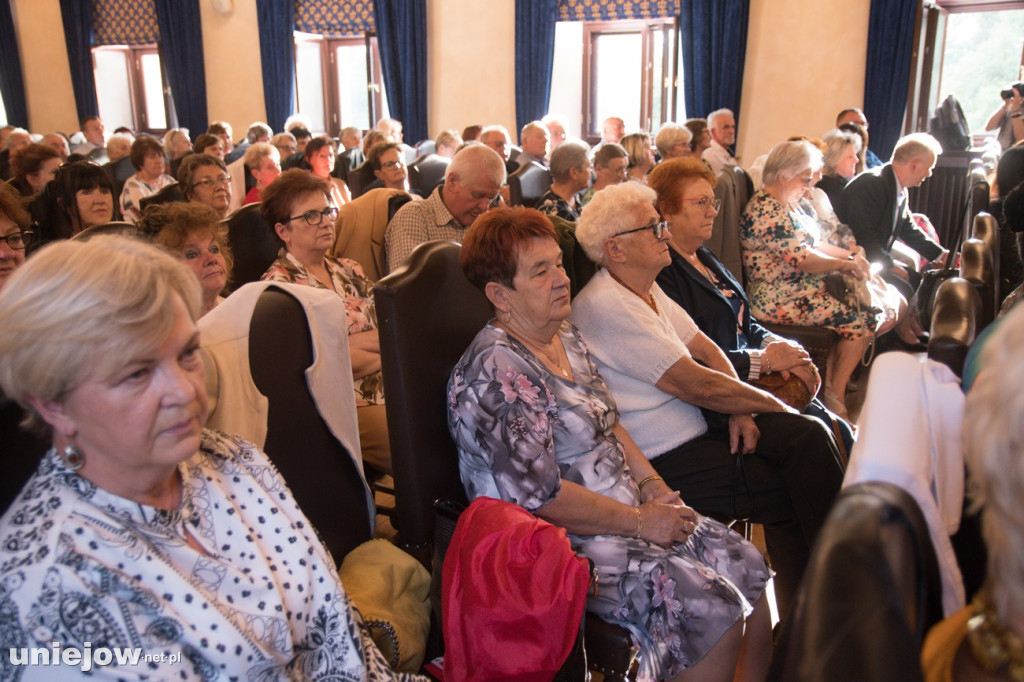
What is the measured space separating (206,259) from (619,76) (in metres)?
7.46

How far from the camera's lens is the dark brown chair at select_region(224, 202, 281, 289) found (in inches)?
107

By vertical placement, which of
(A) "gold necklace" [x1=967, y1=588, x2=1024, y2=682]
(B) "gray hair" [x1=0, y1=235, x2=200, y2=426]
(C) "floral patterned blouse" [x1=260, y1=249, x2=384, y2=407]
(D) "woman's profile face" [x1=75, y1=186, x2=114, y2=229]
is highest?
(B) "gray hair" [x1=0, y1=235, x2=200, y2=426]

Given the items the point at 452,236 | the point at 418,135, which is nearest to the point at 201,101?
the point at 418,135

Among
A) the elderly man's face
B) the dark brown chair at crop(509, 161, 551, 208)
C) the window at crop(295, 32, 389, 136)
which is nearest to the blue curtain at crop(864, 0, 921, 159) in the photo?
the elderly man's face

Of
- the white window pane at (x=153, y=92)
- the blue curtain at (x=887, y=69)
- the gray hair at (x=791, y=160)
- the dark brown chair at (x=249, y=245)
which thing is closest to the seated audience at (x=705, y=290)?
the gray hair at (x=791, y=160)

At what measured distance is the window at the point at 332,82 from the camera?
9.92 m

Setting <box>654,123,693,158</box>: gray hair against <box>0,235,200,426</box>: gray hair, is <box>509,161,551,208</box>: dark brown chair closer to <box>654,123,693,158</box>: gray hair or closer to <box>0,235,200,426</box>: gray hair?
<box>654,123,693,158</box>: gray hair

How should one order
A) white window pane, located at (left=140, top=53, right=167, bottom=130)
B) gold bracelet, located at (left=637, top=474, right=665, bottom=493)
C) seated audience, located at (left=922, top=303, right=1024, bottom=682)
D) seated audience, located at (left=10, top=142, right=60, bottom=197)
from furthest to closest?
white window pane, located at (left=140, top=53, right=167, bottom=130) < seated audience, located at (left=10, top=142, right=60, bottom=197) < gold bracelet, located at (left=637, top=474, right=665, bottom=493) < seated audience, located at (left=922, top=303, right=1024, bottom=682)

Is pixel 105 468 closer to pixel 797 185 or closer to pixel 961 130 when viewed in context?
pixel 797 185

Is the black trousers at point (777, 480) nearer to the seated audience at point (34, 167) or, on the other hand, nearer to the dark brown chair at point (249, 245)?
the dark brown chair at point (249, 245)

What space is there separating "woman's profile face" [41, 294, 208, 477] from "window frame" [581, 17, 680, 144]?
8037 millimetres

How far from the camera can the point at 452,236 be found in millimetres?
3320

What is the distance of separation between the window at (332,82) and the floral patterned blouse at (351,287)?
24.8 ft

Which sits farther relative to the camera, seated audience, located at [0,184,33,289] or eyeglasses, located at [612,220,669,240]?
eyeglasses, located at [612,220,669,240]
